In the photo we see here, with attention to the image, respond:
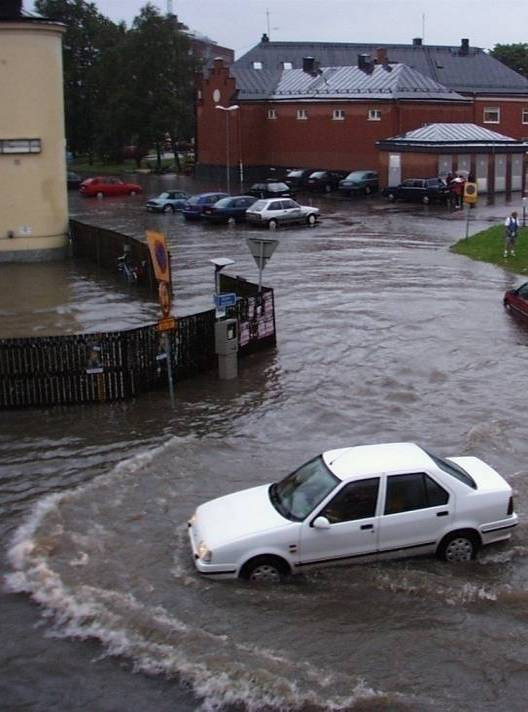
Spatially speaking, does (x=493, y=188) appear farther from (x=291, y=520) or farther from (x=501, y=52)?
(x=501, y=52)

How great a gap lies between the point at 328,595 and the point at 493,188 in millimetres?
48345

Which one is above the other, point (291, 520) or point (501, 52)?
point (501, 52)

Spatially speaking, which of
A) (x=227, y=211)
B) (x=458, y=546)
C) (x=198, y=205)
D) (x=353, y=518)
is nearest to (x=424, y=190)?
(x=227, y=211)

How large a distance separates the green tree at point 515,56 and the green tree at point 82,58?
159 feet

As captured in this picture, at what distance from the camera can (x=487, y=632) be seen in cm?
946

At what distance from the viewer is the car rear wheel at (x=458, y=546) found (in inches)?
425

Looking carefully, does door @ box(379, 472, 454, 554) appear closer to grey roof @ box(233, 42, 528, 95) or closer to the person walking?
the person walking

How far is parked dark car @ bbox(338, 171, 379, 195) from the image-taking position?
182 ft

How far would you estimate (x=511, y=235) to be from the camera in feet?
103

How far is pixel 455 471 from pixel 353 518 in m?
1.59

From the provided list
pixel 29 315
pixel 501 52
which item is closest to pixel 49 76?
pixel 29 315

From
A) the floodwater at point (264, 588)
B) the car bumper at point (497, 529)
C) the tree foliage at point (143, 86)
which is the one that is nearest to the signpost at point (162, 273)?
the floodwater at point (264, 588)

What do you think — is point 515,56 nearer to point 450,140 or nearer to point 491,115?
point 491,115

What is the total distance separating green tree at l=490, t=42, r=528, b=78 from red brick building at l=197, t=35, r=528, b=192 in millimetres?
44005
